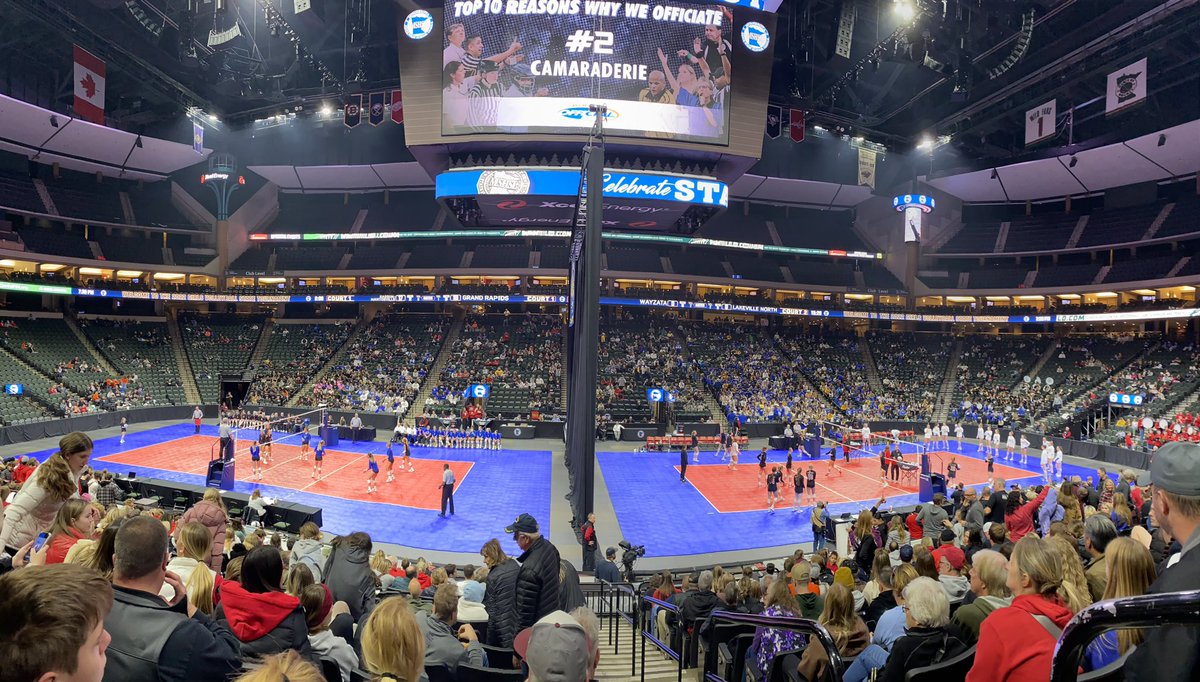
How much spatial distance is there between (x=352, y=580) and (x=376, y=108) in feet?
107

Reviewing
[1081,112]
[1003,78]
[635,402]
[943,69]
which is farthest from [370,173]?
[1081,112]

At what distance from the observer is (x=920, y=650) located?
12.0 feet

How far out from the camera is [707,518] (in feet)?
66.6

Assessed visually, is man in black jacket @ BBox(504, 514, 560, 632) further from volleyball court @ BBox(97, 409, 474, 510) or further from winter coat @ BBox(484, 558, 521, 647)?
volleyball court @ BBox(97, 409, 474, 510)

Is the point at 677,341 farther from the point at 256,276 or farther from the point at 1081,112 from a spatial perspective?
the point at 256,276

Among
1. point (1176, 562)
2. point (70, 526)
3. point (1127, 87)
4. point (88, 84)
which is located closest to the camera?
point (1176, 562)

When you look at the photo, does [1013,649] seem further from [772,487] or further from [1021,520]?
[772,487]

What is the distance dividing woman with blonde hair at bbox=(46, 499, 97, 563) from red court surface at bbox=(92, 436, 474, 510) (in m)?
16.3

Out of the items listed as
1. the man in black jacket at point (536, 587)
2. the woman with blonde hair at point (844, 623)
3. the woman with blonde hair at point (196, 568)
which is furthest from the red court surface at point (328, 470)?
the woman with blonde hair at point (844, 623)

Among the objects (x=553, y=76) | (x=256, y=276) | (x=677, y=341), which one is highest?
(x=553, y=76)

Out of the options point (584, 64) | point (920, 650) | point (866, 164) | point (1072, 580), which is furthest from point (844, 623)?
point (866, 164)

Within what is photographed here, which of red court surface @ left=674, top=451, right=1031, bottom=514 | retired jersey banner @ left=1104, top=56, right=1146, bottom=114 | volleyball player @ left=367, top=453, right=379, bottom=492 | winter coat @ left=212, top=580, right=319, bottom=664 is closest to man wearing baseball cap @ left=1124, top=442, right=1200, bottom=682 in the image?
winter coat @ left=212, top=580, right=319, bottom=664

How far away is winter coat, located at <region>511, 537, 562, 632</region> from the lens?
19.1 feet

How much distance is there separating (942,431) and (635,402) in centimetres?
1835
